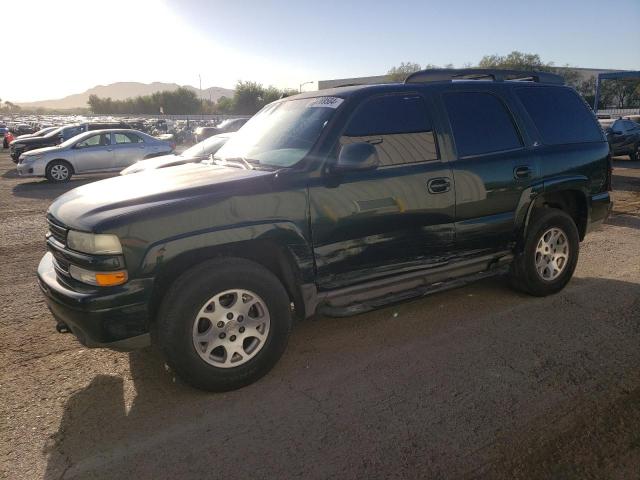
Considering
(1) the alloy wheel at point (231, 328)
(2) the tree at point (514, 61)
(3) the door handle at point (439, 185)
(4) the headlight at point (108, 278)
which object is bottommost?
(1) the alloy wheel at point (231, 328)

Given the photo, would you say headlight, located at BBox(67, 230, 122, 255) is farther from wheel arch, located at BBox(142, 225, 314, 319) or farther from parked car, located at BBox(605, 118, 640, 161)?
parked car, located at BBox(605, 118, 640, 161)

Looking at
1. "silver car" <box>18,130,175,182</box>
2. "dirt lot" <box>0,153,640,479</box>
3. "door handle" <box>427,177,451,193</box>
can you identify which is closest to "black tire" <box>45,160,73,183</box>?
"silver car" <box>18,130,175,182</box>

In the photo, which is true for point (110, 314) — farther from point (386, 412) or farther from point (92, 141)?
point (92, 141)

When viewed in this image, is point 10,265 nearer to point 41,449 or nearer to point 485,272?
point 41,449

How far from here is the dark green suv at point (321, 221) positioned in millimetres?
2830

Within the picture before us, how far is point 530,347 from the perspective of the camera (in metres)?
3.62

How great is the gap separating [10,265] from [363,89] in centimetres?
508

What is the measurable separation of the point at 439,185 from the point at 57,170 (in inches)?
563

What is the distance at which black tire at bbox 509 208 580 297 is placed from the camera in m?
4.36

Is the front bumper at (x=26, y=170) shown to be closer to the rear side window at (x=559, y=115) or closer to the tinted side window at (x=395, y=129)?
the tinted side window at (x=395, y=129)

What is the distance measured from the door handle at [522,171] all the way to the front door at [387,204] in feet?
2.57

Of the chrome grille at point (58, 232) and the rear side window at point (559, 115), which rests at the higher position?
the rear side window at point (559, 115)

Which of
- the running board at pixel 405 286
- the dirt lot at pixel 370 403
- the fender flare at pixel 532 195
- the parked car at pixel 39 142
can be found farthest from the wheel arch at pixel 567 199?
the parked car at pixel 39 142

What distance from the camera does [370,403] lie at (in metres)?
2.94
